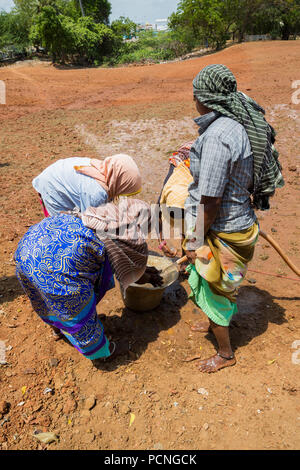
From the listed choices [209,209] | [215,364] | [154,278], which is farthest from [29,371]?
[209,209]

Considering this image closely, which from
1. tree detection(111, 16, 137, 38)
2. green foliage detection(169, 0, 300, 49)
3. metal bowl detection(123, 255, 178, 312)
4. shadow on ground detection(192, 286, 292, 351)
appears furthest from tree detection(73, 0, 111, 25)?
shadow on ground detection(192, 286, 292, 351)

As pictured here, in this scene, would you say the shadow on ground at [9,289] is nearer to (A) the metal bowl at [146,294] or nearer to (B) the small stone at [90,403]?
(A) the metal bowl at [146,294]

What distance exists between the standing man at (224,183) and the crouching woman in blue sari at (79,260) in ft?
1.43

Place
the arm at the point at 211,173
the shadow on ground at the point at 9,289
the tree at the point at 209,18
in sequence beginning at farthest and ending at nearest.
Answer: the tree at the point at 209,18
the shadow on ground at the point at 9,289
the arm at the point at 211,173

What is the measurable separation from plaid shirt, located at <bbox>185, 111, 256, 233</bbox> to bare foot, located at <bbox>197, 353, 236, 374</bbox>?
1183 millimetres

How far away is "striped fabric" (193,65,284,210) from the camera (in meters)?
1.96

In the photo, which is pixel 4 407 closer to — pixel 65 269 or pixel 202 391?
pixel 65 269

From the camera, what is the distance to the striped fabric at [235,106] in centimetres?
196

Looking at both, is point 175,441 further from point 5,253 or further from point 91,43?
point 91,43

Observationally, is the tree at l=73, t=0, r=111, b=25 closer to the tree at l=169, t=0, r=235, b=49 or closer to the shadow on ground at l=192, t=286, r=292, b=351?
the tree at l=169, t=0, r=235, b=49

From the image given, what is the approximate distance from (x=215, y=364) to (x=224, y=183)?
1.58m

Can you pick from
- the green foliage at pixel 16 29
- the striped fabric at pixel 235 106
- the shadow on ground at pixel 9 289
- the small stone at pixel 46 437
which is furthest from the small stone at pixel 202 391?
the green foliage at pixel 16 29

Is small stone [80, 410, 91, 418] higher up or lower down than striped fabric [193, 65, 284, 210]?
lower down

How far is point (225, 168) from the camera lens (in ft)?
6.29
